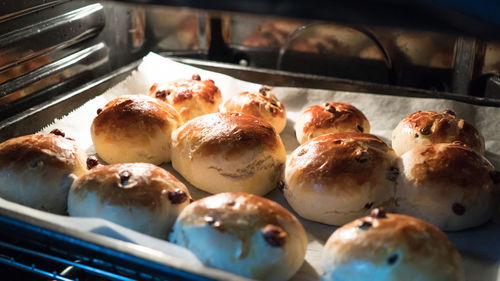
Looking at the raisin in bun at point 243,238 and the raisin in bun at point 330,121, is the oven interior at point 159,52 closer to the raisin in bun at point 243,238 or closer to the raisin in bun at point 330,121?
the raisin in bun at point 243,238

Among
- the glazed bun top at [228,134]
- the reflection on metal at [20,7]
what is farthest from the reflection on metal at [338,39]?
the reflection on metal at [20,7]

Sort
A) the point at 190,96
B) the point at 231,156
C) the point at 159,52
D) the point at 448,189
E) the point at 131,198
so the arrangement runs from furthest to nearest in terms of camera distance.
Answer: the point at 159,52, the point at 190,96, the point at 231,156, the point at 448,189, the point at 131,198

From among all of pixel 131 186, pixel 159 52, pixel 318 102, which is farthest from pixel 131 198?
pixel 159 52

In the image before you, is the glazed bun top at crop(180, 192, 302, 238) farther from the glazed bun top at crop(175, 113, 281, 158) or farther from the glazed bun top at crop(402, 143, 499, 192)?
the glazed bun top at crop(402, 143, 499, 192)

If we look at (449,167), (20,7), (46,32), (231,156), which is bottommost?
(231,156)

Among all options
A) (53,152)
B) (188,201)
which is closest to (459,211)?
(188,201)

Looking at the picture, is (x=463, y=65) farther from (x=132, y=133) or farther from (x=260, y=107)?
(x=132, y=133)

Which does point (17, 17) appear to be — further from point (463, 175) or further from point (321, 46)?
point (463, 175)
